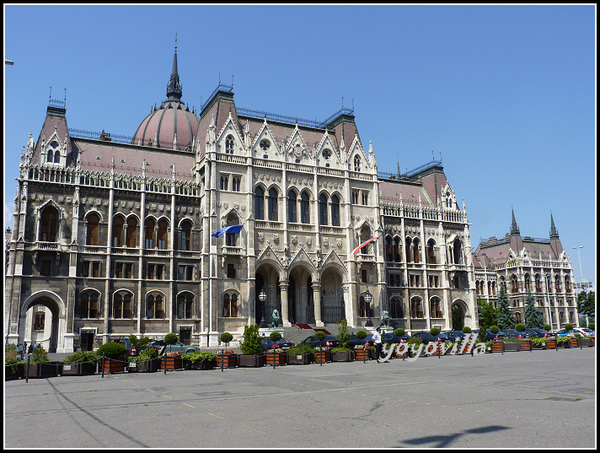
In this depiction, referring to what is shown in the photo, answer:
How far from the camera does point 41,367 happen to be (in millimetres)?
25250

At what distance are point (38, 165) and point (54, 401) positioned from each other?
3787cm

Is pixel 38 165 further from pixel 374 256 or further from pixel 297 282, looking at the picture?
pixel 374 256

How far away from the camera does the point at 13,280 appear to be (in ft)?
150

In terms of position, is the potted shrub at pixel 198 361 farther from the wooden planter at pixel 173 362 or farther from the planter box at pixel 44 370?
the planter box at pixel 44 370

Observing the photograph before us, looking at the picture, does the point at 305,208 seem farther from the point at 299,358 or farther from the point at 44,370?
the point at 44,370

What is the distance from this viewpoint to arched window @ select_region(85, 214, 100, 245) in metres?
49.8

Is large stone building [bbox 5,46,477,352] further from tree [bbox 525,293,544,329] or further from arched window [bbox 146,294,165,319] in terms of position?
tree [bbox 525,293,544,329]

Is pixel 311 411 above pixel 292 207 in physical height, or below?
below

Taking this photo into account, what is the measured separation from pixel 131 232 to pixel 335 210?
2128cm

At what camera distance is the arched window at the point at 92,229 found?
49844 mm

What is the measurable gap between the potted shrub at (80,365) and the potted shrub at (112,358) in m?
0.51

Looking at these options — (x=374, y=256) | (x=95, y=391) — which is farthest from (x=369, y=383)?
(x=374, y=256)

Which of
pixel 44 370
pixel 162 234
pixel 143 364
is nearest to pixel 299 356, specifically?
pixel 143 364

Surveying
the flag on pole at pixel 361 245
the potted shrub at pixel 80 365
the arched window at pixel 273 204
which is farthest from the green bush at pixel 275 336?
the potted shrub at pixel 80 365
